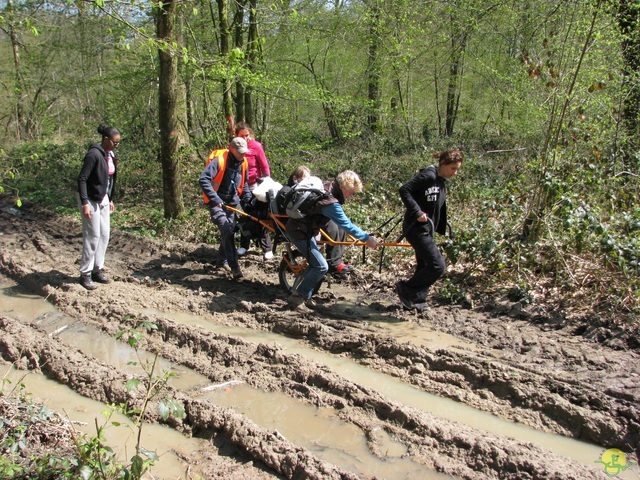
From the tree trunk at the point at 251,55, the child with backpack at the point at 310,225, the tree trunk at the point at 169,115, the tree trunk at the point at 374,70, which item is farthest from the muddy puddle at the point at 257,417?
the tree trunk at the point at 374,70

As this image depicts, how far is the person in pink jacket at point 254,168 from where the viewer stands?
8.73 m

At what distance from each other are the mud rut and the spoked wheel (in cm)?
19

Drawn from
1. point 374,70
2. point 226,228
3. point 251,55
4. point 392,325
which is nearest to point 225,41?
point 251,55

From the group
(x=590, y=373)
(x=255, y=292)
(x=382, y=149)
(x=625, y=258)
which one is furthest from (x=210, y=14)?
(x=590, y=373)

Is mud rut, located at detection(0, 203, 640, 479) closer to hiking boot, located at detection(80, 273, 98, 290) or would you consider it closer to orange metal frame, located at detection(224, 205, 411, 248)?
hiking boot, located at detection(80, 273, 98, 290)

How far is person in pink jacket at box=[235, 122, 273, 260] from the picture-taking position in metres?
8.73

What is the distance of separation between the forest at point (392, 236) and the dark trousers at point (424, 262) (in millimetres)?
362

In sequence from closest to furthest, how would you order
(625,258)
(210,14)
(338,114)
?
1. (625,258)
2. (338,114)
3. (210,14)

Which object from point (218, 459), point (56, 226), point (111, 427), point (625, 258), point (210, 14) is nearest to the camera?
point (218, 459)

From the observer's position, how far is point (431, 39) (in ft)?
53.2

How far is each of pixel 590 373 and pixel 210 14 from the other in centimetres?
1428

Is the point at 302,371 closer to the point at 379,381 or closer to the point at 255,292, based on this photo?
the point at 379,381

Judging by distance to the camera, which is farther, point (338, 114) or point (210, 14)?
point (210, 14)

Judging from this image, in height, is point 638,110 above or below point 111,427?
above
